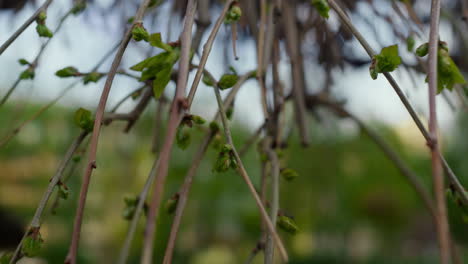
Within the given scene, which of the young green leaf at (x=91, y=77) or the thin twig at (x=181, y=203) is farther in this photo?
the young green leaf at (x=91, y=77)

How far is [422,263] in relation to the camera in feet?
9.85

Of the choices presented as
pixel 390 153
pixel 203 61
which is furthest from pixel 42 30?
pixel 390 153

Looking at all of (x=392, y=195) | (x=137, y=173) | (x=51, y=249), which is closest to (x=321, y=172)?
(x=392, y=195)

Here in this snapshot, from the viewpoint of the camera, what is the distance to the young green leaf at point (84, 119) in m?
0.43

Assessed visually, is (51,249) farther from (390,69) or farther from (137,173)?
(390,69)

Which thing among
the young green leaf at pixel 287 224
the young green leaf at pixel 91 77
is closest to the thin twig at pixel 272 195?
the young green leaf at pixel 287 224

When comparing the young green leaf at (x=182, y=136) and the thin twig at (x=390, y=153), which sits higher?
the thin twig at (x=390, y=153)

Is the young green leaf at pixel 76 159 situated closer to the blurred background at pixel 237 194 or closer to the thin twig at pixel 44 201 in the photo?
the thin twig at pixel 44 201

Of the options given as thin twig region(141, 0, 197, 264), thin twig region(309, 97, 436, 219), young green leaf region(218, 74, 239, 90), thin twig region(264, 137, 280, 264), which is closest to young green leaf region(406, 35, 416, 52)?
thin twig region(309, 97, 436, 219)

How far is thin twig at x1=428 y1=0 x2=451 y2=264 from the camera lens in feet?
0.86

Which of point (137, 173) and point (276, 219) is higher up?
point (137, 173)

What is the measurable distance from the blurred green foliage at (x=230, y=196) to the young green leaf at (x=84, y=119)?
6.91 feet

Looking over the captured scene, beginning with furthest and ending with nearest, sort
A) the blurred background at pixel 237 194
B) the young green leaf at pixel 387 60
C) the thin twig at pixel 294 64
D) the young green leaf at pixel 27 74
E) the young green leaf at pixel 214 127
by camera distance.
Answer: the blurred background at pixel 237 194, the thin twig at pixel 294 64, the young green leaf at pixel 27 74, the young green leaf at pixel 214 127, the young green leaf at pixel 387 60

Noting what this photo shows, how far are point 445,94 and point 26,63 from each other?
60 cm
